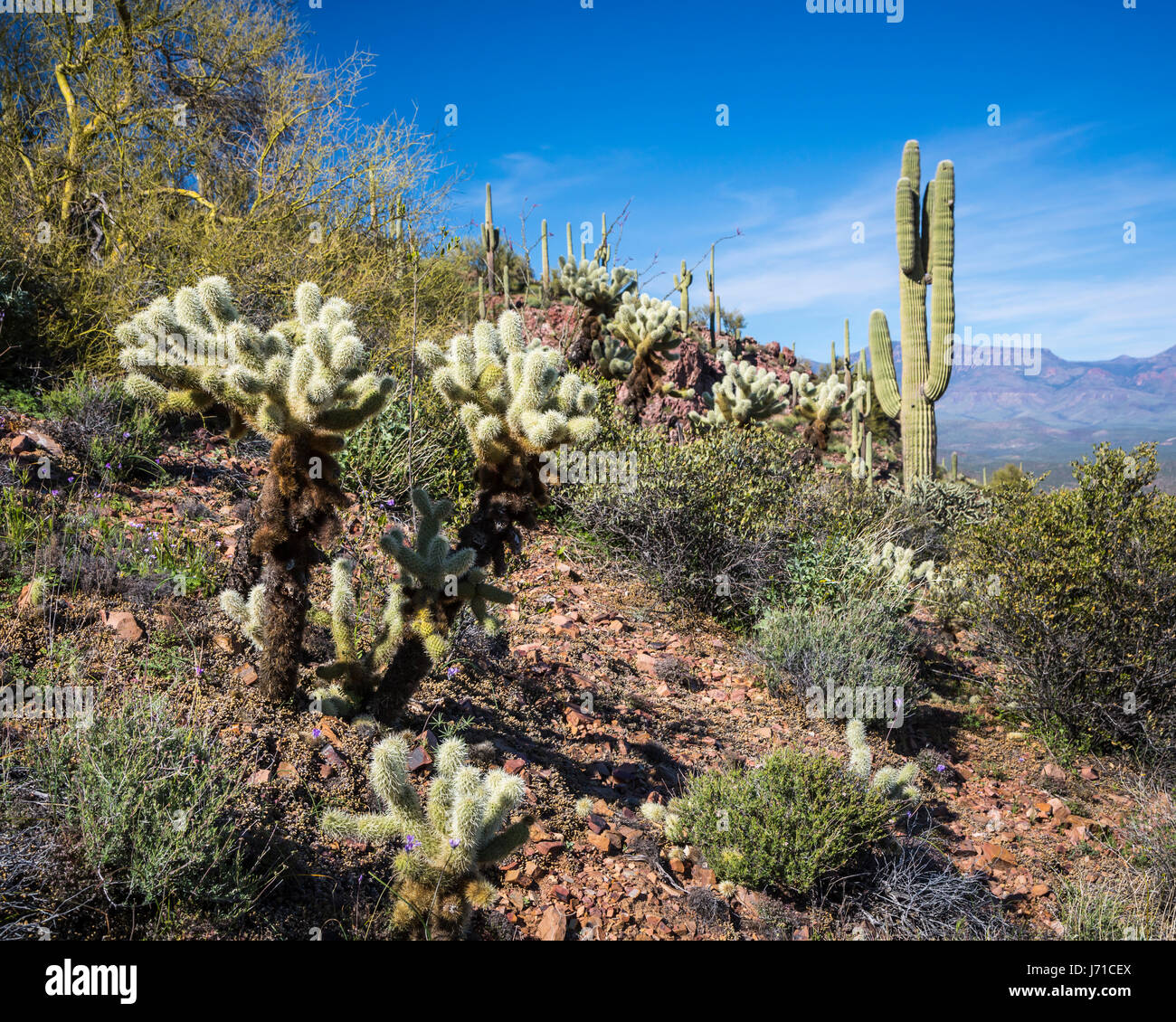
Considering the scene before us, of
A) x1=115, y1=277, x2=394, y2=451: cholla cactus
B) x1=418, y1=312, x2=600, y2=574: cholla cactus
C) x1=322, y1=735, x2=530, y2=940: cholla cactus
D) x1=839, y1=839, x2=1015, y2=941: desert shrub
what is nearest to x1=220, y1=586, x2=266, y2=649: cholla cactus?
x1=115, y1=277, x2=394, y2=451: cholla cactus

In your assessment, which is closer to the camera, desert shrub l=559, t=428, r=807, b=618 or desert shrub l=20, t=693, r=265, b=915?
desert shrub l=20, t=693, r=265, b=915

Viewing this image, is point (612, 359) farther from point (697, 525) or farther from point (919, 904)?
point (919, 904)

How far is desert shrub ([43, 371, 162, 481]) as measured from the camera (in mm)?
5375

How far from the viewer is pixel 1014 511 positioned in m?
6.20

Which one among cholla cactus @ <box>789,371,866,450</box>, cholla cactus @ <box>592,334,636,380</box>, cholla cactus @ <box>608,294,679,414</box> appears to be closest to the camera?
cholla cactus @ <box>608,294,679,414</box>

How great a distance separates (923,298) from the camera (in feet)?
40.8

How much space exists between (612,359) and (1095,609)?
8023 millimetres

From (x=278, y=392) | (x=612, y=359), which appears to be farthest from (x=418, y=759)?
(x=612, y=359)

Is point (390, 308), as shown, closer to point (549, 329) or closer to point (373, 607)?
point (549, 329)

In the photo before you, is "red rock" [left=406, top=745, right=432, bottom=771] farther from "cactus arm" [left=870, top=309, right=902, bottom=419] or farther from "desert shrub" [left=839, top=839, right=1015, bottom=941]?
"cactus arm" [left=870, top=309, right=902, bottom=419]

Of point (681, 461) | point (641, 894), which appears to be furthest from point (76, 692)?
point (681, 461)

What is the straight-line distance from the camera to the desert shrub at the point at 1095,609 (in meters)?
5.28

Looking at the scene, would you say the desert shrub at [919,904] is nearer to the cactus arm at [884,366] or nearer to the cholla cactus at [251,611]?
the cholla cactus at [251,611]

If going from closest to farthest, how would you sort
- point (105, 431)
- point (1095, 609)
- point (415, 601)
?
point (415, 601) < point (1095, 609) < point (105, 431)
